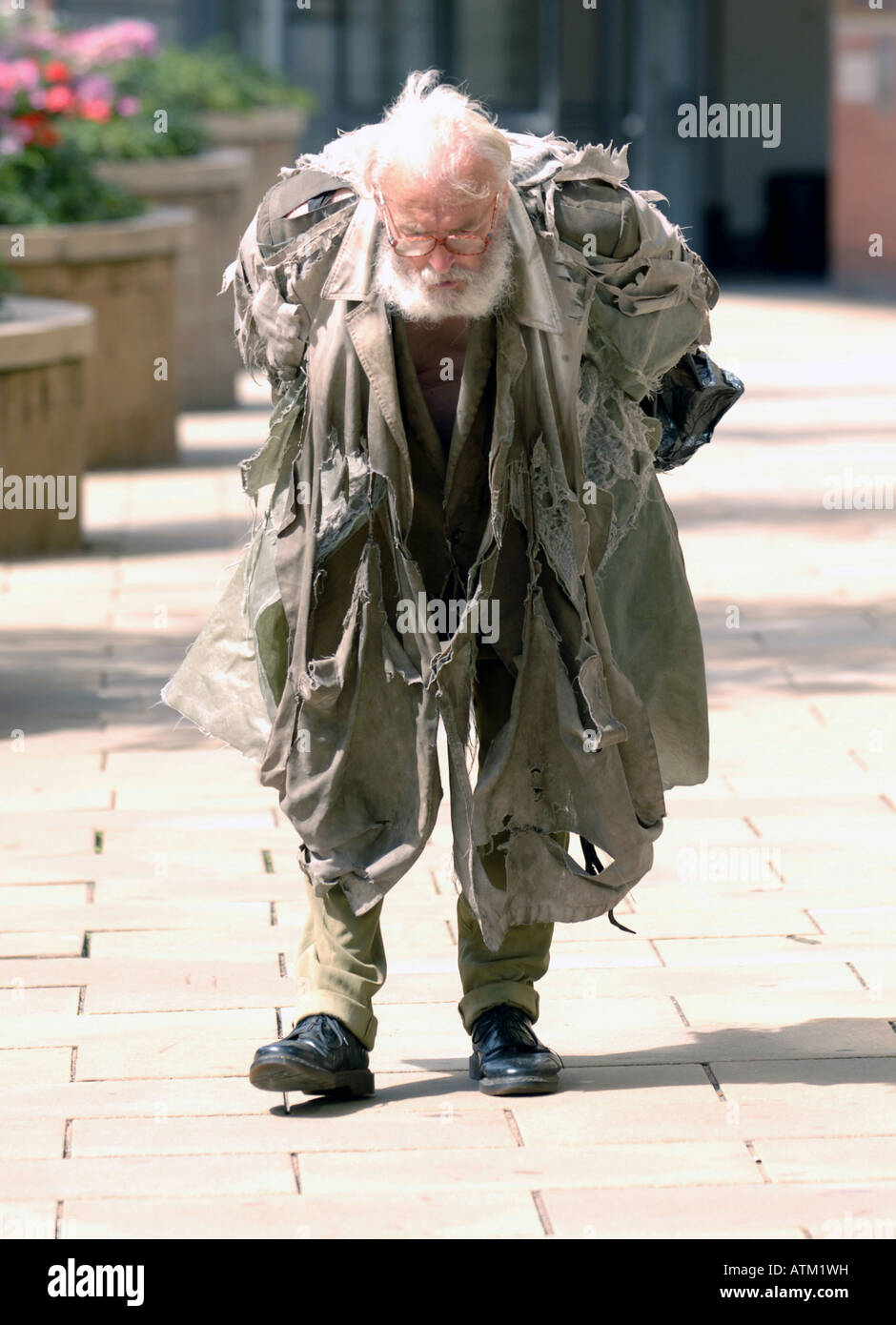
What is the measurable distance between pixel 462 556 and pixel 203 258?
10.5 meters

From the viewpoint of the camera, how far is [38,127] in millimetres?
11570

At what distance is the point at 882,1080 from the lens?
13.4ft

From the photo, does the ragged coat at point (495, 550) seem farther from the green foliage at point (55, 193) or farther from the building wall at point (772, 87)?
the building wall at point (772, 87)

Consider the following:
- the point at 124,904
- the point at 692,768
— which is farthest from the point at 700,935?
the point at 124,904

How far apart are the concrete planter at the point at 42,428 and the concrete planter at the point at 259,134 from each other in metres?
6.37

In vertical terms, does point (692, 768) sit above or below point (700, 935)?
above

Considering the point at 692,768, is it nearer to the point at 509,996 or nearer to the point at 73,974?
the point at 509,996

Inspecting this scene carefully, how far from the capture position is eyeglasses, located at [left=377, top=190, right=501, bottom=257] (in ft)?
11.9

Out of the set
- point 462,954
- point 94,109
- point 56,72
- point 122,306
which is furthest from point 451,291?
point 94,109

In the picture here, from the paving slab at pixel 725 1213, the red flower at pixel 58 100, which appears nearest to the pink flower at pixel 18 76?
the red flower at pixel 58 100

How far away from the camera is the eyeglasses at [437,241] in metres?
3.62

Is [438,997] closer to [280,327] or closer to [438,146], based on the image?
[280,327]

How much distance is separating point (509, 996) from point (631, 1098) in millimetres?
267
